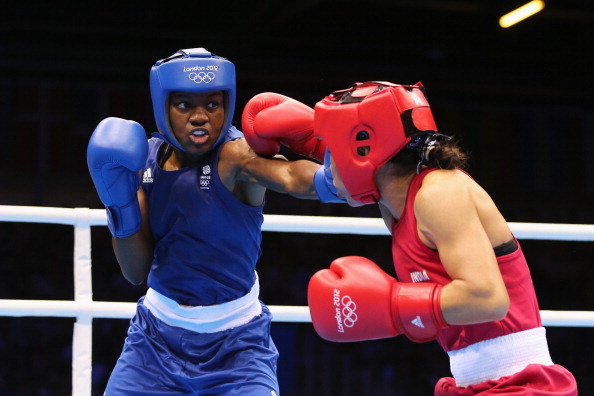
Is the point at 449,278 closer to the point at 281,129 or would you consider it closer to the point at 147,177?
the point at 281,129

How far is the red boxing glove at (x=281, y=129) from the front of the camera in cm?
206

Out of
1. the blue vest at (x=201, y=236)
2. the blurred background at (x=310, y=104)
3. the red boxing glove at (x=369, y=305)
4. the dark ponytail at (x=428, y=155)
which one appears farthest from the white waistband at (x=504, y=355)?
the blurred background at (x=310, y=104)

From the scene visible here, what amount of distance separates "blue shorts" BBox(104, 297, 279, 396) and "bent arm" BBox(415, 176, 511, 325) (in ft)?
2.15

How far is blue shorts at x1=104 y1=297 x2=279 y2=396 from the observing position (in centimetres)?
203

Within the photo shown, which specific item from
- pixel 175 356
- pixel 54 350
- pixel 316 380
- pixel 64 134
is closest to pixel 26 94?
pixel 64 134

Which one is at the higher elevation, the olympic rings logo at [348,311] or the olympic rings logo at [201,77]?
the olympic rings logo at [201,77]

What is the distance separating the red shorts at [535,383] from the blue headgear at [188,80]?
38.7 inches

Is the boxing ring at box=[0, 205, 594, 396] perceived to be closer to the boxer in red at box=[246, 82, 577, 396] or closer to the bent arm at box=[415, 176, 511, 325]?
the boxer in red at box=[246, 82, 577, 396]

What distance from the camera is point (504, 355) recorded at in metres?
1.68

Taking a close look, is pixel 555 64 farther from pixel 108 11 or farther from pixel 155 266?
pixel 155 266

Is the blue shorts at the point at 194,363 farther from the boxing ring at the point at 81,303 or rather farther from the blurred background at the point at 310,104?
the blurred background at the point at 310,104

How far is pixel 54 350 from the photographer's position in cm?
631

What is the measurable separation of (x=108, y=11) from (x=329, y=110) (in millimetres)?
5668

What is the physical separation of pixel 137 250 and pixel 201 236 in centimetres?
19
